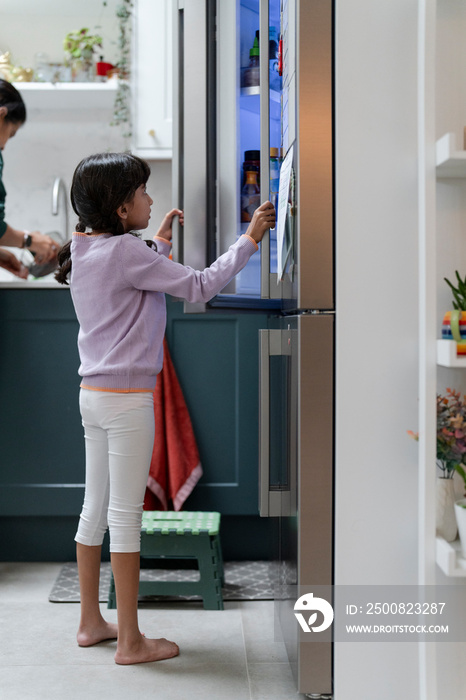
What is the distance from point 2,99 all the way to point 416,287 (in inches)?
57.8

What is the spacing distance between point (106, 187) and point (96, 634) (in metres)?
1.01

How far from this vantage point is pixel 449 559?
3.88 feet

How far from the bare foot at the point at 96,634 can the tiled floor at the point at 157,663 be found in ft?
0.05

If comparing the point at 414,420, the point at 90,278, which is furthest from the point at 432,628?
the point at 90,278

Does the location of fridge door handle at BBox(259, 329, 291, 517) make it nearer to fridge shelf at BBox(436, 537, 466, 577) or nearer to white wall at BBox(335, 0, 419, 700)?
white wall at BBox(335, 0, 419, 700)

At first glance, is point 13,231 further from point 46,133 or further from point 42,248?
point 46,133

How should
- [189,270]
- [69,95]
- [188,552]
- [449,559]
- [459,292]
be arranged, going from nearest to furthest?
[449,559], [459,292], [189,270], [188,552], [69,95]

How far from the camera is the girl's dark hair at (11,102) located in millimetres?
2193

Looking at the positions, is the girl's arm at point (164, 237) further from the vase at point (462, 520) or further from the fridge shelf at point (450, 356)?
the vase at point (462, 520)

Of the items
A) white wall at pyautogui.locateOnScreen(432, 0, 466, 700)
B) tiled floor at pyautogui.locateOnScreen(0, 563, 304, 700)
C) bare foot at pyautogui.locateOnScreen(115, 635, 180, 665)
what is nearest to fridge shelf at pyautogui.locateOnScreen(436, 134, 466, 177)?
white wall at pyautogui.locateOnScreen(432, 0, 466, 700)

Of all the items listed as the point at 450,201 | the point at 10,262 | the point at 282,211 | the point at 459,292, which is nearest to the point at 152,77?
the point at 10,262

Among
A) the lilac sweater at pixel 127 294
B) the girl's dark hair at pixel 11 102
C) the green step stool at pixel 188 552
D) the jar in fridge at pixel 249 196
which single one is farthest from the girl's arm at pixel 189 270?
the girl's dark hair at pixel 11 102

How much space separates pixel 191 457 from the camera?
2283 millimetres

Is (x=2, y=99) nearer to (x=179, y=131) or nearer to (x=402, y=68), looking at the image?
(x=179, y=131)
